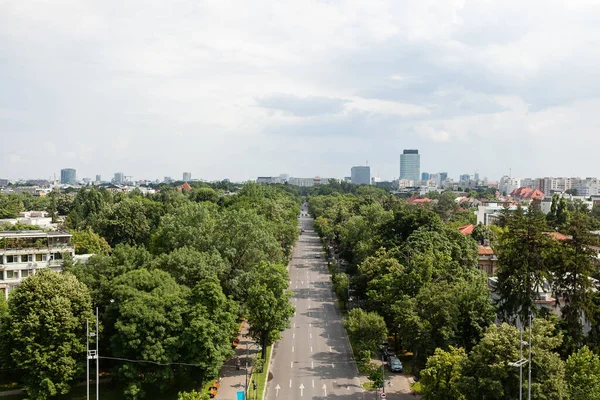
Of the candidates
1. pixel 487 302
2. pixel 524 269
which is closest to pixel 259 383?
pixel 487 302

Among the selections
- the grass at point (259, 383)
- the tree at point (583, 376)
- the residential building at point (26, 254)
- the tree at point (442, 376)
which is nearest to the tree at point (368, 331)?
the grass at point (259, 383)

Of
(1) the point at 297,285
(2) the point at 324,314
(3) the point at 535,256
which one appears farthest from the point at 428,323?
(1) the point at 297,285

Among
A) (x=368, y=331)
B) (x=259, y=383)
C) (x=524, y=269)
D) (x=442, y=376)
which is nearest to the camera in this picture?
(x=442, y=376)

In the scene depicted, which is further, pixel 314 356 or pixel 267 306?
pixel 314 356

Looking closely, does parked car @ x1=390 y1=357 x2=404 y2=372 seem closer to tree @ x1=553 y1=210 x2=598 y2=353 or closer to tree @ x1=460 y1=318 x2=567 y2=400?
tree @ x1=460 y1=318 x2=567 y2=400

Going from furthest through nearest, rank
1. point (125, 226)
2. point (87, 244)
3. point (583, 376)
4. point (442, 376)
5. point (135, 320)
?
point (125, 226), point (87, 244), point (135, 320), point (442, 376), point (583, 376)

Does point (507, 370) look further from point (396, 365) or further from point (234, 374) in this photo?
point (234, 374)

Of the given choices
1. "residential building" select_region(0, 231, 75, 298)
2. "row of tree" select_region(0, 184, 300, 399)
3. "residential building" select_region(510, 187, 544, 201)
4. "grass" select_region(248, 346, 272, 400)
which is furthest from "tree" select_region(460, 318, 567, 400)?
"residential building" select_region(510, 187, 544, 201)
